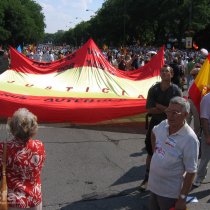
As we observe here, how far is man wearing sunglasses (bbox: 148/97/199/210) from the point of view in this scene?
12.2 ft

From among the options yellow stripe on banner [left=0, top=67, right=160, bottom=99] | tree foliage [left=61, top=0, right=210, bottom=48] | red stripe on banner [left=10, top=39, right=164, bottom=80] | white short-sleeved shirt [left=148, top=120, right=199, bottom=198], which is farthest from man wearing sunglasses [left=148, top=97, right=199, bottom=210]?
tree foliage [left=61, top=0, right=210, bottom=48]

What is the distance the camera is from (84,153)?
8.30 m

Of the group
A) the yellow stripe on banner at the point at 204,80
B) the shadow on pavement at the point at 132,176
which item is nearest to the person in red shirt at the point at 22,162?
the shadow on pavement at the point at 132,176

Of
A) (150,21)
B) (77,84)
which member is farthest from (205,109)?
(150,21)

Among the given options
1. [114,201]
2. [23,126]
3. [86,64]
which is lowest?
[114,201]

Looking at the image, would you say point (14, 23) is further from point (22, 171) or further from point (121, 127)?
point (22, 171)

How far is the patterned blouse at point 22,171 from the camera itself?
3414mm

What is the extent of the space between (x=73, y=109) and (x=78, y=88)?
5.09 feet

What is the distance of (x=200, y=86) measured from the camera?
712 centimetres

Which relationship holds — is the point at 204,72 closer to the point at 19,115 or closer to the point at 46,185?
the point at 46,185

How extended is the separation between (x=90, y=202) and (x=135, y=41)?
83030 millimetres

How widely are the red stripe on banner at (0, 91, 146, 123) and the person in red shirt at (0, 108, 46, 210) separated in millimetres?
6801

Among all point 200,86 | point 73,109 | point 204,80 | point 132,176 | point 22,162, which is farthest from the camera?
point 73,109

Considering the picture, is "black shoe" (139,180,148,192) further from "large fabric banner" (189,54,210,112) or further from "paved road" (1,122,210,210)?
"large fabric banner" (189,54,210,112)
